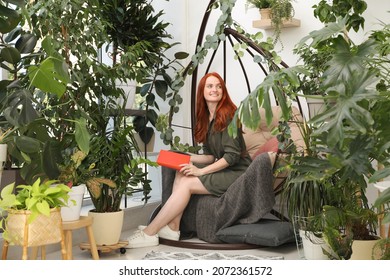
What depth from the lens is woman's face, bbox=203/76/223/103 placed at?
14.5 feet

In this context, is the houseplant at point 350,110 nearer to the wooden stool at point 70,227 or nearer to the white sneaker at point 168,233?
the wooden stool at point 70,227

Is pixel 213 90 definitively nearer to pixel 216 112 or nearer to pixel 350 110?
pixel 216 112

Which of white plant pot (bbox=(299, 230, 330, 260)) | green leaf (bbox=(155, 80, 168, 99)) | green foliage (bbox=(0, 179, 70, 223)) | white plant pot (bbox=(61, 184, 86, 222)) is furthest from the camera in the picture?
green leaf (bbox=(155, 80, 168, 99))

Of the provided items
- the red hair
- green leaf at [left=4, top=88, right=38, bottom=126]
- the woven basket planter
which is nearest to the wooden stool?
the woven basket planter

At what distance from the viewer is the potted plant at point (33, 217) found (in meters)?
2.75

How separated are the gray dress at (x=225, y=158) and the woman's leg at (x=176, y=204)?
6cm

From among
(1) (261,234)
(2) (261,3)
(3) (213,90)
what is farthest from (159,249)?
(2) (261,3)

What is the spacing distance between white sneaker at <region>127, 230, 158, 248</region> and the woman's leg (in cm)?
6

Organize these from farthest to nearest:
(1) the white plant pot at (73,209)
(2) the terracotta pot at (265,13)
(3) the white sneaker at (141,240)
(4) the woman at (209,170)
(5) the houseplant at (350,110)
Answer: (2) the terracotta pot at (265,13)
(4) the woman at (209,170)
(3) the white sneaker at (141,240)
(1) the white plant pot at (73,209)
(5) the houseplant at (350,110)

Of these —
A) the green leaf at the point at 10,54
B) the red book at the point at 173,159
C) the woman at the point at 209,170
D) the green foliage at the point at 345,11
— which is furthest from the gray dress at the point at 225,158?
the green leaf at the point at 10,54

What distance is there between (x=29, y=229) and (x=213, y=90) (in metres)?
2.05

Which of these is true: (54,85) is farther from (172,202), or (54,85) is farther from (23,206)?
(172,202)

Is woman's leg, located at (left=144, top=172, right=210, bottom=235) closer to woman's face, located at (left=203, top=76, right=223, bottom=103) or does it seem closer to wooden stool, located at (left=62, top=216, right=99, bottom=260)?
woman's face, located at (left=203, top=76, right=223, bottom=103)

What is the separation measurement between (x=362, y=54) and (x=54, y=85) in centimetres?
144
